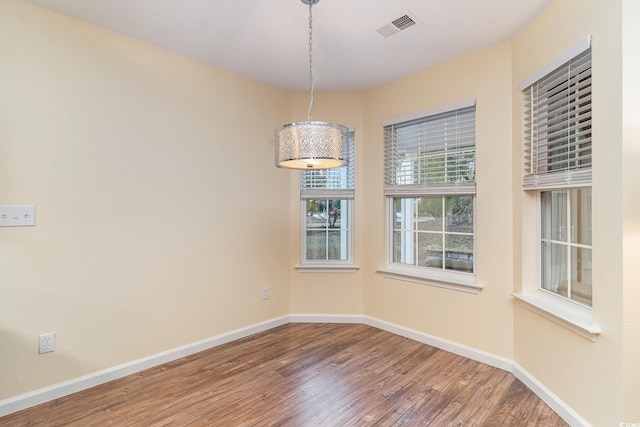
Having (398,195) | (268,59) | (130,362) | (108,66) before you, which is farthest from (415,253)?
(108,66)

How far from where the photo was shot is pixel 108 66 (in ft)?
8.01

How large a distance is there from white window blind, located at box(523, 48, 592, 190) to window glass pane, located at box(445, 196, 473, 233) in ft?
1.91

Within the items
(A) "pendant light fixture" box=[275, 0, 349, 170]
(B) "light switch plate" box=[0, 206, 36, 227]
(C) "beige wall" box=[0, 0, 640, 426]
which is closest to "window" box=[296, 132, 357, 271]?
(C) "beige wall" box=[0, 0, 640, 426]

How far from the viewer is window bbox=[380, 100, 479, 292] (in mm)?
2904

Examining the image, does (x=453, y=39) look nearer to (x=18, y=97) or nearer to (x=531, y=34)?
(x=531, y=34)

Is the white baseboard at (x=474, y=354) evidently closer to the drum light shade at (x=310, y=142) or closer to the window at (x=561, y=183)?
the window at (x=561, y=183)

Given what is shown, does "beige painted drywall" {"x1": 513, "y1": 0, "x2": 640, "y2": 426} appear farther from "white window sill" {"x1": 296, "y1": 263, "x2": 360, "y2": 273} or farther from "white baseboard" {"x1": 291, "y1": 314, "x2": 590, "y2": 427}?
"white window sill" {"x1": 296, "y1": 263, "x2": 360, "y2": 273}

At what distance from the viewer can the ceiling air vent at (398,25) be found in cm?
228

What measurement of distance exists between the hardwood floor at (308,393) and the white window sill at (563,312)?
0.59 metres

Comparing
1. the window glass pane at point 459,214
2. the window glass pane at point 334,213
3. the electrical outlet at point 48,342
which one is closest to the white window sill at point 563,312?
the window glass pane at point 459,214

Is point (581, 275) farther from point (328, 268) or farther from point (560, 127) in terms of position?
point (328, 268)

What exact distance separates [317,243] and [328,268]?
0.32 metres

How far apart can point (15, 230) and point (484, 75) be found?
3.65 metres

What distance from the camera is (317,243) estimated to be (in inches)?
149
